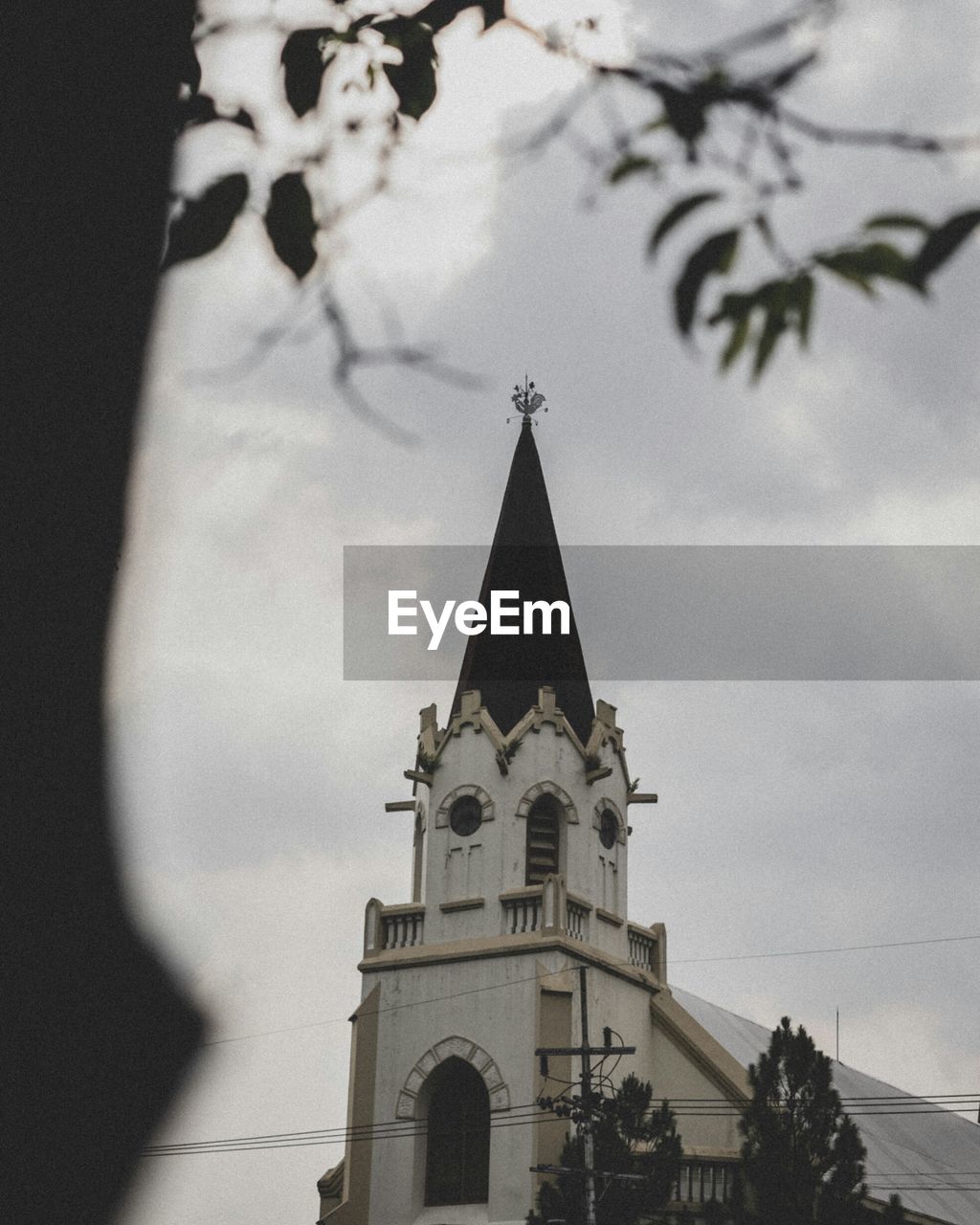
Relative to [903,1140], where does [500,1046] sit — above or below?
below

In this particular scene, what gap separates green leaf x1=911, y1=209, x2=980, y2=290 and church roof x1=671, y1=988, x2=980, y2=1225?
25.6 meters

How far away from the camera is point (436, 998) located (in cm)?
2556

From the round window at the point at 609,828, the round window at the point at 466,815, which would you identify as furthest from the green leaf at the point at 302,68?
the round window at the point at 609,828

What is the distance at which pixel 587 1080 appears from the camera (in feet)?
73.9

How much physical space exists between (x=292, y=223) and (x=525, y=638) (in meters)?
25.5

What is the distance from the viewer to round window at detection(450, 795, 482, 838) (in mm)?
26438

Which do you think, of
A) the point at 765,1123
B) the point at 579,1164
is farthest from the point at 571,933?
the point at 765,1123

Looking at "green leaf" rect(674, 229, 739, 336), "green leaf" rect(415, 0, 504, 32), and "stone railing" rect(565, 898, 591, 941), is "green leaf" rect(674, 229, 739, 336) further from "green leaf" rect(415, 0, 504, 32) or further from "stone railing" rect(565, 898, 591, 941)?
"stone railing" rect(565, 898, 591, 941)

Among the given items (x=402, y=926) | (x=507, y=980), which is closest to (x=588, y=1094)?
(x=507, y=980)

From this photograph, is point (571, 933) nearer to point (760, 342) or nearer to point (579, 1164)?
point (579, 1164)

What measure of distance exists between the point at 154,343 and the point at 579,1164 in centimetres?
2054

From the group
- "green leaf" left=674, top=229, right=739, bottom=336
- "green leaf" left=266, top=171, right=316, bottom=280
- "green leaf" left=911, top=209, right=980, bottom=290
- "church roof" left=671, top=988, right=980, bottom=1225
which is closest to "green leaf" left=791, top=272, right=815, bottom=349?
"green leaf" left=674, top=229, right=739, bottom=336

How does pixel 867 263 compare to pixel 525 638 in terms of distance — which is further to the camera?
pixel 525 638

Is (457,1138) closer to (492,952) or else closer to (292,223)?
(492,952)
